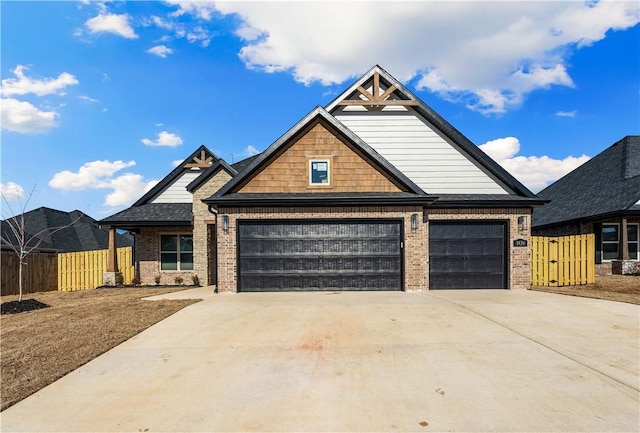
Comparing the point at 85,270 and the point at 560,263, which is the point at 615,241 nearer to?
the point at 560,263

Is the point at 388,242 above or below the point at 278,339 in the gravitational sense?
above

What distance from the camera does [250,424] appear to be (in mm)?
3604

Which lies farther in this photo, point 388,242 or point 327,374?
point 388,242

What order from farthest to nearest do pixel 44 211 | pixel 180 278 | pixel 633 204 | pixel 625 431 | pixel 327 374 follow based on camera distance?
1. pixel 44 211
2. pixel 633 204
3. pixel 180 278
4. pixel 327 374
5. pixel 625 431

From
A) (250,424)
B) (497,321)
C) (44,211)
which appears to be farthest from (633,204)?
(44,211)

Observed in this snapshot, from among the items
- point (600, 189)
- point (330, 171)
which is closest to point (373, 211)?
point (330, 171)

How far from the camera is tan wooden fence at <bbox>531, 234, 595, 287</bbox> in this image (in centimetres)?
1369

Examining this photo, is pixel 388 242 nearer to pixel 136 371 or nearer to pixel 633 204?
pixel 136 371

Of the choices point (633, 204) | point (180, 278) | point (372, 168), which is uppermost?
point (372, 168)

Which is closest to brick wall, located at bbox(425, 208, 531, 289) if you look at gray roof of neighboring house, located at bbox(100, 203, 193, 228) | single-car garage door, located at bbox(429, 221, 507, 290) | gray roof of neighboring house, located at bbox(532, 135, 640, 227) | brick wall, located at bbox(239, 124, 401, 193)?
single-car garage door, located at bbox(429, 221, 507, 290)

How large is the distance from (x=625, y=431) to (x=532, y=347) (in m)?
2.45

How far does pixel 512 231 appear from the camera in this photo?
12570 mm

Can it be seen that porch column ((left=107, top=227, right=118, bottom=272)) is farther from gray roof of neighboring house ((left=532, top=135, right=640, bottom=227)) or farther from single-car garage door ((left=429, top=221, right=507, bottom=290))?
gray roof of neighboring house ((left=532, top=135, right=640, bottom=227))

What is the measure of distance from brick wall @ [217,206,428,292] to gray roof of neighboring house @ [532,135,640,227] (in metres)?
11.9
